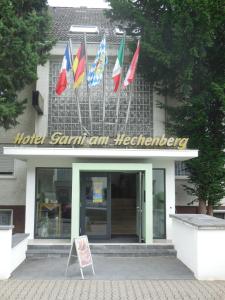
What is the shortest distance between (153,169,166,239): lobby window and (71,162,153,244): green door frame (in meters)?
1.22

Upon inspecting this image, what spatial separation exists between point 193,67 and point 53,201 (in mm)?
7095

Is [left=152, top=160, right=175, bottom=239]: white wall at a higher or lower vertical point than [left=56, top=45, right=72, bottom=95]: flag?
lower

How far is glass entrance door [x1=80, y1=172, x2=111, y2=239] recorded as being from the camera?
1420 cm

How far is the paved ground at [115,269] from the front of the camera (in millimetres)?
9961

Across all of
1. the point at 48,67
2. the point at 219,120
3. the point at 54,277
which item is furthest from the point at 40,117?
the point at 54,277

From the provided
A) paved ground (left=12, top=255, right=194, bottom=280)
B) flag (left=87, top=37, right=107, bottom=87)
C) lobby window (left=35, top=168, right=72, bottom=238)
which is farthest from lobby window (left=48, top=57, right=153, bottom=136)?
paved ground (left=12, top=255, right=194, bottom=280)

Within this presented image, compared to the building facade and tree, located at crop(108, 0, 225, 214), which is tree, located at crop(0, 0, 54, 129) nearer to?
the building facade

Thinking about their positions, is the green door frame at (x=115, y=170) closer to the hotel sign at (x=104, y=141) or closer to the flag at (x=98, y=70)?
the hotel sign at (x=104, y=141)

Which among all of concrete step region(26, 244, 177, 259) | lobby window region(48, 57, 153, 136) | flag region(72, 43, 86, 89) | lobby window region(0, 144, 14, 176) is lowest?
concrete step region(26, 244, 177, 259)

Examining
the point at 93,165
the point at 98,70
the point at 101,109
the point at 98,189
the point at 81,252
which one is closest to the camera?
the point at 81,252

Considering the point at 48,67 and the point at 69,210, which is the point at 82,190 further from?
the point at 48,67

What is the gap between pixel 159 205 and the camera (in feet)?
48.7

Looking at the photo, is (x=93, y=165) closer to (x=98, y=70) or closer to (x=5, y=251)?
(x=98, y=70)

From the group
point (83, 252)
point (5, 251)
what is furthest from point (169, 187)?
point (5, 251)
